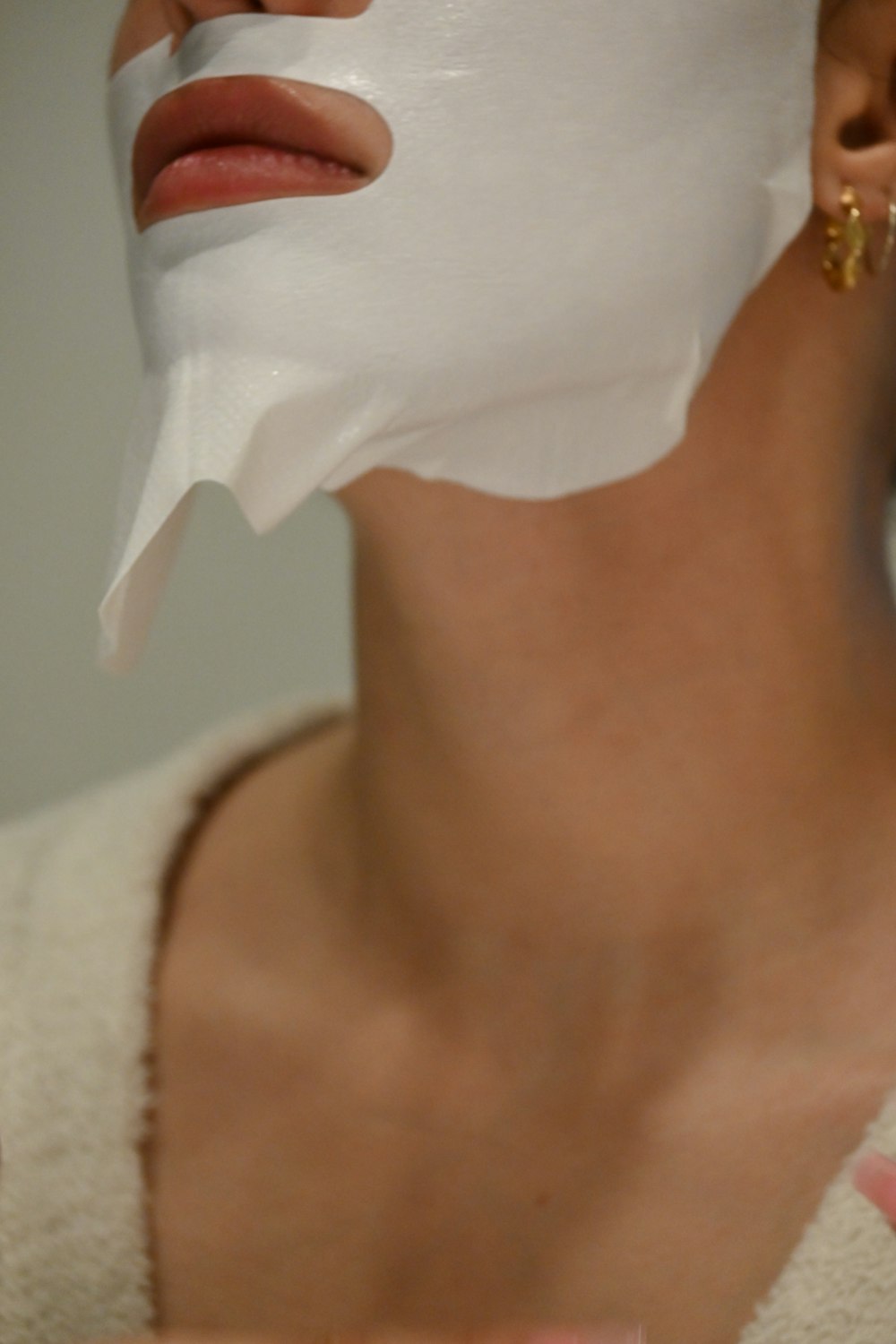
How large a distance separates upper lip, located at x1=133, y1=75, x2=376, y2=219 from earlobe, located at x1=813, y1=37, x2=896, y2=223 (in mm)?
165

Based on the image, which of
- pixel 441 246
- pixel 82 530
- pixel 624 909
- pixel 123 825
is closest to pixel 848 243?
pixel 441 246

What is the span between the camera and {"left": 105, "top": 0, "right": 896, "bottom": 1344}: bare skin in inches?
20.8

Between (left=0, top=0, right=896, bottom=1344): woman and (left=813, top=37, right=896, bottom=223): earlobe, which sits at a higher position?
(left=813, top=37, right=896, bottom=223): earlobe

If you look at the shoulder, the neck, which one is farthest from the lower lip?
the shoulder

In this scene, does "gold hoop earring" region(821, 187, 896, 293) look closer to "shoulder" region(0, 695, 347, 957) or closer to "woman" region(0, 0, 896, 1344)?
"woman" region(0, 0, 896, 1344)

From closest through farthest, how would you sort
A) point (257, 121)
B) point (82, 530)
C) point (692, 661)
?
point (257, 121) < point (692, 661) < point (82, 530)

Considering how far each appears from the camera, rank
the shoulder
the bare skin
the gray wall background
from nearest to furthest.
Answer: the bare skin
the shoulder
the gray wall background

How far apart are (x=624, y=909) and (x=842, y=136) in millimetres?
300

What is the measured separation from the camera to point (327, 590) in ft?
3.38

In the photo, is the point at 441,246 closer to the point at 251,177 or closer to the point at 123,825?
the point at 251,177

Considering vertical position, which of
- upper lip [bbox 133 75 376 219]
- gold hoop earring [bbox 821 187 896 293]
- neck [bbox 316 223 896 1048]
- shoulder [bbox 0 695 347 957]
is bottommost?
shoulder [bbox 0 695 347 957]

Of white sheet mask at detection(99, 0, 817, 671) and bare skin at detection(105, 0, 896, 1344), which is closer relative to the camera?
white sheet mask at detection(99, 0, 817, 671)

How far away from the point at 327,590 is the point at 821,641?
0.52 metres

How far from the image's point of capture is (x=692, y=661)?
55 centimetres
